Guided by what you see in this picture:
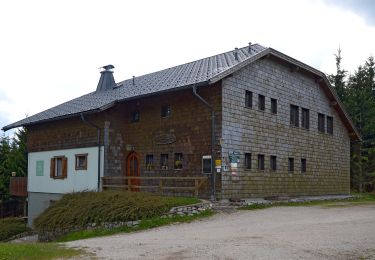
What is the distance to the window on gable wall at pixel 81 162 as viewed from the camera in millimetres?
22266

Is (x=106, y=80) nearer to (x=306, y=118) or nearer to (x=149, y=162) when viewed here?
(x=149, y=162)

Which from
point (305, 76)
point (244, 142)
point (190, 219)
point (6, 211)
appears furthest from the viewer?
point (6, 211)

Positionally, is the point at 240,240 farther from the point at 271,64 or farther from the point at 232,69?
the point at 271,64

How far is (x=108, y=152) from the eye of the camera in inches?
838

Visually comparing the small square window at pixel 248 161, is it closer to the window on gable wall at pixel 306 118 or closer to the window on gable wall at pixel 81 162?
the window on gable wall at pixel 306 118

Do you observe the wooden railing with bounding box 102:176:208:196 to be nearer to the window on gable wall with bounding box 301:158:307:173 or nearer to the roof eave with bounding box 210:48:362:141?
the roof eave with bounding box 210:48:362:141

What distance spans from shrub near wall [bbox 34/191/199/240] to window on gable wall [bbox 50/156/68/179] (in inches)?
215

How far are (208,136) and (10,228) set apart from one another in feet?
42.0

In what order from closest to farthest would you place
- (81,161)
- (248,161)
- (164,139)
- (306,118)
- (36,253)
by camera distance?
(36,253) → (248,161) → (164,139) → (81,161) → (306,118)

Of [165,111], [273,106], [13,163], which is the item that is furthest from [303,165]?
[13,163]

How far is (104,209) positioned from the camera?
1526 cm

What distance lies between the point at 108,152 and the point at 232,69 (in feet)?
23.9

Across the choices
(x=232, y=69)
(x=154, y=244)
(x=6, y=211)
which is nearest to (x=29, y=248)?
(x=154, y=244)

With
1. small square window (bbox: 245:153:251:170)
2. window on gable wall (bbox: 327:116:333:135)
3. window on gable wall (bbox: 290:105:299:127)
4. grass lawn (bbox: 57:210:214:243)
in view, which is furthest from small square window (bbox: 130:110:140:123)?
window on gable wall (bbox: 327:116:333:135)
